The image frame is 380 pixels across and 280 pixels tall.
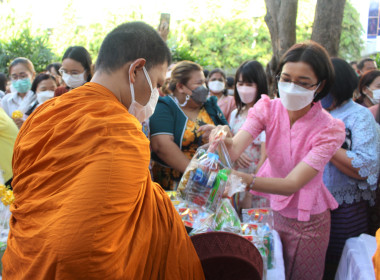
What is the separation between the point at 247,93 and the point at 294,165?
1547 mm

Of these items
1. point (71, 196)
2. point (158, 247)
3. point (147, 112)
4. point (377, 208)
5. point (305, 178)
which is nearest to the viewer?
point (71, 196)

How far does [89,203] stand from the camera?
1115 millimetres

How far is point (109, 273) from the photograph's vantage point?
115 cm

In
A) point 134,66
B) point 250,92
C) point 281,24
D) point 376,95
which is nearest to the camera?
point 134,66

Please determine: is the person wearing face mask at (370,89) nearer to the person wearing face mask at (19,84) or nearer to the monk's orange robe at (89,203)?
the monk's orange robe at (89,203)

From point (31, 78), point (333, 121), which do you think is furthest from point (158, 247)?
point (31, 78)

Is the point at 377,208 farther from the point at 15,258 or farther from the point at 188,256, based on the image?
the point at 15,258

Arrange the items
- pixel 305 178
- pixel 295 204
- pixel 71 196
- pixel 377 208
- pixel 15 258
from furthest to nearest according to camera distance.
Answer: pixel 377 208 → pixel 295 204 → pixel 305 178 → pixel 15 258 → pixel 71 196

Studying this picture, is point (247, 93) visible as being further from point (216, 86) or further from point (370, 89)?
point (216, 86)

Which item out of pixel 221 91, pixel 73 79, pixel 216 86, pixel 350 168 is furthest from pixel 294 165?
pixel 221 91

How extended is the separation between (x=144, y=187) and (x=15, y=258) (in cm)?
53

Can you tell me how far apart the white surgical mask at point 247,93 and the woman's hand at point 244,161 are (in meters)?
0.69

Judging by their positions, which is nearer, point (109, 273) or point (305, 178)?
point (109, 273)

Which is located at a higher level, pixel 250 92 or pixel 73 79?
pixel 73 79
